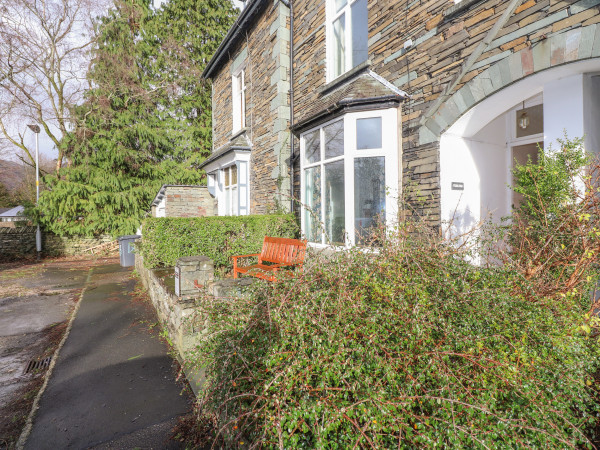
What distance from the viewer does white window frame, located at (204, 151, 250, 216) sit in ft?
33.1

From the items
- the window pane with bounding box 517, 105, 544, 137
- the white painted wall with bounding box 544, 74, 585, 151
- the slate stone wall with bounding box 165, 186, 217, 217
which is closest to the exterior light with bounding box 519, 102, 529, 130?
the window pane with bounding box 517, 105, 544, 137

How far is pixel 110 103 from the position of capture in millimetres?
15445

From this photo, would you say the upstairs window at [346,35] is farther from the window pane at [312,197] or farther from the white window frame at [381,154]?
→ the window pane at [312,197]

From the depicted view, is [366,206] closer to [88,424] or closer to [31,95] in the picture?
[88,424]

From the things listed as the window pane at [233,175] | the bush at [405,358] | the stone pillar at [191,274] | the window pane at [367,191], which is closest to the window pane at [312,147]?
the window pane at [367,191]

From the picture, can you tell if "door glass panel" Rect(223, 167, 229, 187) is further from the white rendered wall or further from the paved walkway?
the white rendered wall

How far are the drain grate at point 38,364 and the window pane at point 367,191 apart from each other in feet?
15.2

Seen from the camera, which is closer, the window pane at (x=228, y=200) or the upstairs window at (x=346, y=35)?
the upstairs window at (x=346, y=35)

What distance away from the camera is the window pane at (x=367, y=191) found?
5.50 m

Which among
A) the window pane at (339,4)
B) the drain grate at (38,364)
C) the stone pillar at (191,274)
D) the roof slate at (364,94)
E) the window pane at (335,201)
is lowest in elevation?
the drain grate at (38,364)

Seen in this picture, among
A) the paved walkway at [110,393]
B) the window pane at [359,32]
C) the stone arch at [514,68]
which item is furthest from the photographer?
the window pane at [359,32]

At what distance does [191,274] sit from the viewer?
4.03 metres

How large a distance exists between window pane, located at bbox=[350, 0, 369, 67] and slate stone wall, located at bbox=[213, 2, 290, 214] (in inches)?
86.2

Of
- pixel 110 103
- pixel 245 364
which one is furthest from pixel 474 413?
pixel 110 103
